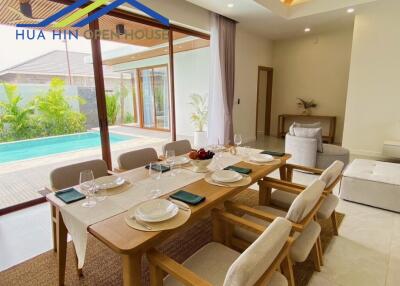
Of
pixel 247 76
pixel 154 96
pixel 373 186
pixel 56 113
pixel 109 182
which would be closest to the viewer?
pixel 109 182

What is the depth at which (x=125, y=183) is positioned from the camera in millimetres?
1644

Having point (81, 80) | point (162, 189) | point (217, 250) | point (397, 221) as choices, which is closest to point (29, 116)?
point (81, 80)

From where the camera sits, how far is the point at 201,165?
1.87 meters

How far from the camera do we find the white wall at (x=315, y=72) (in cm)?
587

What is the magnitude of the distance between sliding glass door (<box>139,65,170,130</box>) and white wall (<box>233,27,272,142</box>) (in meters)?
1.68

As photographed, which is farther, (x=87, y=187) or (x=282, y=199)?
(x=282, y=199)

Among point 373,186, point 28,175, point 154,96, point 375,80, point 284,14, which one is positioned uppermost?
point 284,14

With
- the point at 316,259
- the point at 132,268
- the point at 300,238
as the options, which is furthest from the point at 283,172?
the point at 132,268

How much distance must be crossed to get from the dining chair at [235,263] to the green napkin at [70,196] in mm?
592

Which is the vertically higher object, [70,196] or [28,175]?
[70,196]

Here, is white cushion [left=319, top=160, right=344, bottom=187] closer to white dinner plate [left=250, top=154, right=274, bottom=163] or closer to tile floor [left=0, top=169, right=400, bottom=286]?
white dinner plate [left=250, top=154, right=274, bottom=163]

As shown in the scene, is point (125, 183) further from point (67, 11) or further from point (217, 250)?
point (67, 11)

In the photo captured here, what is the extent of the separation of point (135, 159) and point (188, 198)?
1070 millimetres

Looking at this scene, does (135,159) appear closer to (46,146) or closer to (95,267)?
(95,267)
